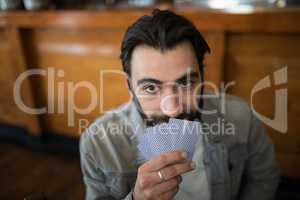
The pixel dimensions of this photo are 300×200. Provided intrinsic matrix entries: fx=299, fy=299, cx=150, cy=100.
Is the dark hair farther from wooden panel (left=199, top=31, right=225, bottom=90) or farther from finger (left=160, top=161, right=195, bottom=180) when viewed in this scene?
wooden panel (left=199, top=31, right=225, bottom=90)

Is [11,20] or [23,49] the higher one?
[11,20]

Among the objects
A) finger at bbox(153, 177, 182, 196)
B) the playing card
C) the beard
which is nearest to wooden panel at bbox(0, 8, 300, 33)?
the beard

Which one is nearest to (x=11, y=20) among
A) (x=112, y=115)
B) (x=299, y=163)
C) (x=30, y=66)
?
(x=30, y=66)

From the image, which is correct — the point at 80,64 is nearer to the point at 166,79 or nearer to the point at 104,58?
the point at 104,58

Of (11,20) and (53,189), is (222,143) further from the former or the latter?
(11,20)

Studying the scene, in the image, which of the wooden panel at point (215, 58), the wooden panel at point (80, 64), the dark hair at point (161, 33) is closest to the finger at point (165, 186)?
the dark hair at point (161, 33)

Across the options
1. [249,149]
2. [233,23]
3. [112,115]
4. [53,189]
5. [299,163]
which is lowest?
[53,189]

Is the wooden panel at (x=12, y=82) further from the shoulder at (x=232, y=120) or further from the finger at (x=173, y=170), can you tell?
the finger at (x=173, y=170)

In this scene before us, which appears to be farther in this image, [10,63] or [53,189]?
[10,63]

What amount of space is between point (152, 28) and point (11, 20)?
3.76ft

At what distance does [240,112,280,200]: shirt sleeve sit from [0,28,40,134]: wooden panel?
1.28 m

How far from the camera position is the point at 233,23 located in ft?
3.63

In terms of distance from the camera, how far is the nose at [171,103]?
667 millimetres

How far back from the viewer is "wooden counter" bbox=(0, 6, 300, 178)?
1124mm
